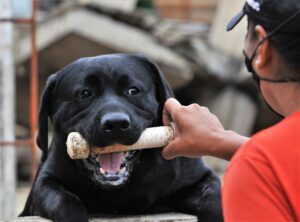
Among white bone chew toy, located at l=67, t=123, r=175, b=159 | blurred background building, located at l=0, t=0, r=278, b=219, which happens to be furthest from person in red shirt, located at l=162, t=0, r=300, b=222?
blurred background building, located at l=0, t=0, r=278, b=219

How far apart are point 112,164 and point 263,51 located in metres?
1.45

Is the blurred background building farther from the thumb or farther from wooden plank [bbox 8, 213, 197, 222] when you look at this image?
the thumb

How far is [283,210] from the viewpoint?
6.12 ft

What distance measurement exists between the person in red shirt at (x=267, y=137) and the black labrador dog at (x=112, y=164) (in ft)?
2.90

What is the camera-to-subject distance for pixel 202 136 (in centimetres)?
244

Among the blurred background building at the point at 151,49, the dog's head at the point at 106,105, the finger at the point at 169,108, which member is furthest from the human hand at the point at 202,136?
the blurred background building at the point at 151,49

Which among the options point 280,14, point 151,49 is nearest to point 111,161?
point 280,14

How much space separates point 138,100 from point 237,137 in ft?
3.92

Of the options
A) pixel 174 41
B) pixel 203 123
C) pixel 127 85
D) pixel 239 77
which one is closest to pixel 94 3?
pixel 174 41

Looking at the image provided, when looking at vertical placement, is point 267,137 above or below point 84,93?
above

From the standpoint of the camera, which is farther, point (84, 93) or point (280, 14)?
point (84, 93)

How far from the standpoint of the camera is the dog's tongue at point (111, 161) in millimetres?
3352

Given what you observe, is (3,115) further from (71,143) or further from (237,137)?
(237,137)

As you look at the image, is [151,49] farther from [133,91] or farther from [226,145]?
[226,145]
